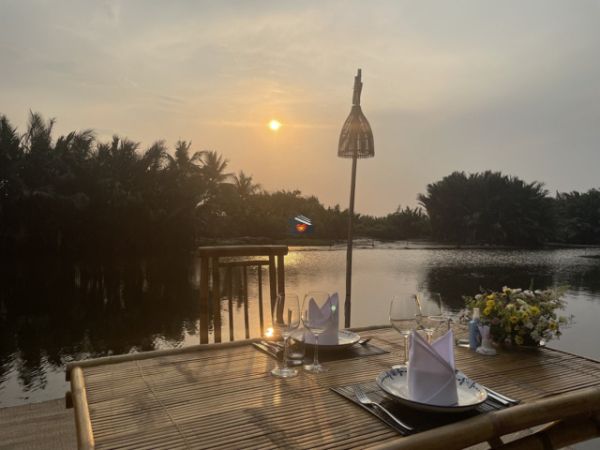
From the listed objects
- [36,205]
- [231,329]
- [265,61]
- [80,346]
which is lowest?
[80,346]

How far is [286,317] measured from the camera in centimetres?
136

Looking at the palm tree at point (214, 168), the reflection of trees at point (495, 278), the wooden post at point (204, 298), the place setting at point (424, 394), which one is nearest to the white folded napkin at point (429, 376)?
the place setting at point (424, 394)

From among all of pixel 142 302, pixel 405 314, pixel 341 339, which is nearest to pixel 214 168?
pixel 142 302

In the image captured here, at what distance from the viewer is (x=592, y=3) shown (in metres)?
5.67

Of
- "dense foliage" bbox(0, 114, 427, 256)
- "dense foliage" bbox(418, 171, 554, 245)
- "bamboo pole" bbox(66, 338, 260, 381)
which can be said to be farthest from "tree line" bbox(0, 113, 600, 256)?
"bamboo pole" bbox(66, 338, 260, 381)

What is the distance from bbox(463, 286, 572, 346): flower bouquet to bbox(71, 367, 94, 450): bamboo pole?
1.19m

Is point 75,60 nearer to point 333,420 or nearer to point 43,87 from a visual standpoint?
point 43,87

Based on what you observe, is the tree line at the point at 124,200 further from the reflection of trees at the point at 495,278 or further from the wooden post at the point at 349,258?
the wooden post at the point at 349,258

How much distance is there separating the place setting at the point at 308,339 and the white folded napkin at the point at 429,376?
0.31 m

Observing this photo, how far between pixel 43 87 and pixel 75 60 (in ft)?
3.76

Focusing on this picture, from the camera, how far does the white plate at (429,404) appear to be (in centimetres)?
100

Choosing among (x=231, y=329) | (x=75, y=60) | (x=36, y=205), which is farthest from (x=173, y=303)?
(x=36, y=205)

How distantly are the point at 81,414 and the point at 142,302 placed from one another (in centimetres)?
675

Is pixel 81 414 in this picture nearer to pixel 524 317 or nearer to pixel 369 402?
pixel 369 402
